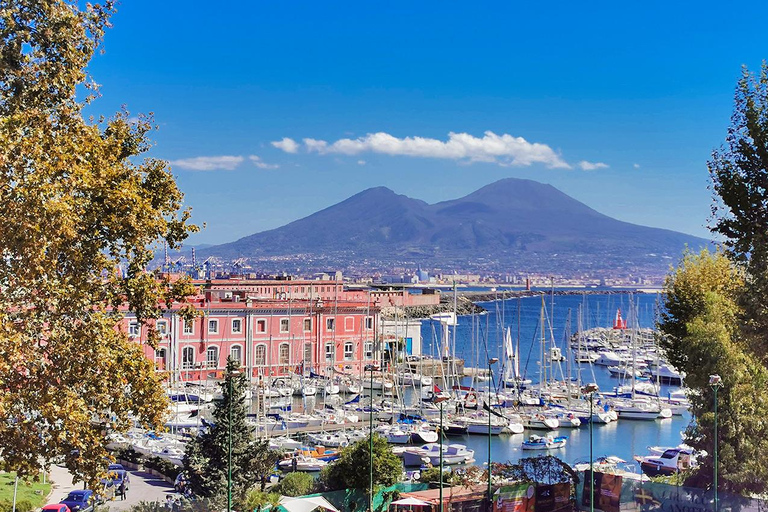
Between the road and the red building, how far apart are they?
15814 millimetres

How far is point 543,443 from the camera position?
1200 inches

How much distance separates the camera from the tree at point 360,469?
17562 millimetres

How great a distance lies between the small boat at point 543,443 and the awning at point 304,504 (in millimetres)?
17232

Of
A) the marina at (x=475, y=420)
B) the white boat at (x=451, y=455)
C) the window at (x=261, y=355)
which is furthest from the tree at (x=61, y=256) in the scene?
the window at (x=261, y=355)

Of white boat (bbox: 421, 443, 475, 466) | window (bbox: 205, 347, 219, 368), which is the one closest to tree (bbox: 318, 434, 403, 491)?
white boat (bbox: 421, 443, 475, 466)

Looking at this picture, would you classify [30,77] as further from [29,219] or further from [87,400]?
[87,400]

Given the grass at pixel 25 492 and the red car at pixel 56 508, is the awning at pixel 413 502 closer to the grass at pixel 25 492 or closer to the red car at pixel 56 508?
the red car at pixel 56 508

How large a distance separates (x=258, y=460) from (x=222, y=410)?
1221 millimetres

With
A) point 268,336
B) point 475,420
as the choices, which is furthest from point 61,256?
point 268,336

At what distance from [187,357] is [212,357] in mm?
1402

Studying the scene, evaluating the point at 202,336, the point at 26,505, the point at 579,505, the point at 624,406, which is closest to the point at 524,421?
the point at 624,406

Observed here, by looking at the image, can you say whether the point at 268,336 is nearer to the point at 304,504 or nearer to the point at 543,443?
the point at 543,443

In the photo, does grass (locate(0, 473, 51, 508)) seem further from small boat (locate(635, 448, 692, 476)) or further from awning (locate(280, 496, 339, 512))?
small boat (locate(635, 448, 692, 476))

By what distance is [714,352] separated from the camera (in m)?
15.7
